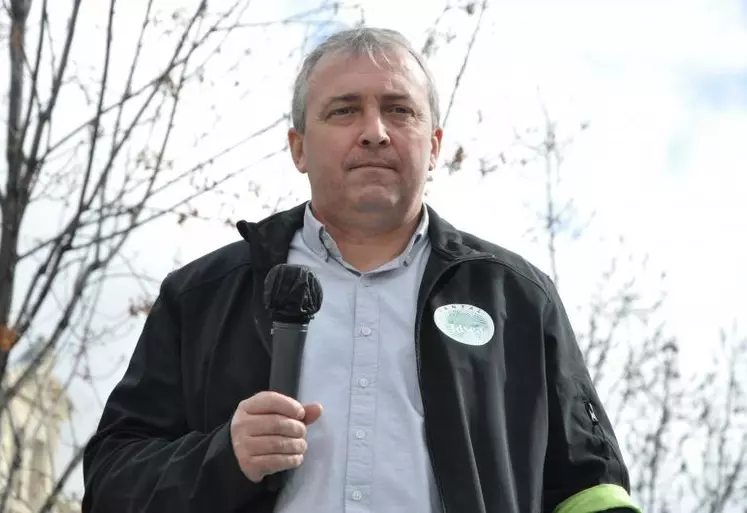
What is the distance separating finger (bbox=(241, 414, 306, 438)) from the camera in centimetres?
205

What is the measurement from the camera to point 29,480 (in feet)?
16.7

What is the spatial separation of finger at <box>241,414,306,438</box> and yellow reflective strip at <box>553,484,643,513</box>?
0.80m

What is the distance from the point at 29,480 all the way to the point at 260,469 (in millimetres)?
3368

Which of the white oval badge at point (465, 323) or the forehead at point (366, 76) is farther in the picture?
the forehead at point (366, 76)

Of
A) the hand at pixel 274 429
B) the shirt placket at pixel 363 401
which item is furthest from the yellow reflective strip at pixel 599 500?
the hand at pixel 274 429

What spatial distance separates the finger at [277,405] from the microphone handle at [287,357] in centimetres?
3

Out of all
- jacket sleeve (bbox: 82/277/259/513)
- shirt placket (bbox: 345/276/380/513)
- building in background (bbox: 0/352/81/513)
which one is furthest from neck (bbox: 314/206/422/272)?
building in background (bbox: 0/352/81/513)

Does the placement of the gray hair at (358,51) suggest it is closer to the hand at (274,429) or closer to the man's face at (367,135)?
the man's face at (367,135)

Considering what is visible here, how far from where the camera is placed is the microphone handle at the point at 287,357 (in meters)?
2.09

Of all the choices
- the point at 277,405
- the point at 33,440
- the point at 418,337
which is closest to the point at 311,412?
the point at 277,405

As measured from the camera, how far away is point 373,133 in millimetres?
2648

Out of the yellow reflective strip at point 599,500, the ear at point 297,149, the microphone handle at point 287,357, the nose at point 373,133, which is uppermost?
the ear at point 297,149

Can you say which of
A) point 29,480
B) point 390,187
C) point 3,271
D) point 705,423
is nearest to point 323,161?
point 390,187

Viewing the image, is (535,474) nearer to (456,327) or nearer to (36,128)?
(456,327)
